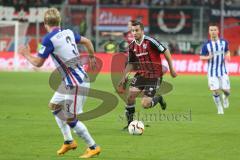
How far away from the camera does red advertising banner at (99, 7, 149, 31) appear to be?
44.2m

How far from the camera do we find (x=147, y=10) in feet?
144

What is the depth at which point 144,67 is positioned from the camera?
1527cm

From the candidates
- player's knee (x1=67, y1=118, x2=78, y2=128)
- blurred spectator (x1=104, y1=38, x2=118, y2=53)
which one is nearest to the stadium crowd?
blurred spectator (x1=104, y1=38, x2=118, y2=53)

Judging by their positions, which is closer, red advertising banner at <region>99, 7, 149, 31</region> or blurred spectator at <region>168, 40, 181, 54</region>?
blurred spectator at <region>168, 40, 181, 54</region>

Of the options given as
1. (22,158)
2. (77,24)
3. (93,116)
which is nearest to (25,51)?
(22,158)

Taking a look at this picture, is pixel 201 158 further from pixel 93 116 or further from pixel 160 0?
pixel 160 0

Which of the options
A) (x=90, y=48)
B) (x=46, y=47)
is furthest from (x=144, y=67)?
(x=46, y=47)

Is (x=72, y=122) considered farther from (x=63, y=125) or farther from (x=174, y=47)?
(x=174, y=47)

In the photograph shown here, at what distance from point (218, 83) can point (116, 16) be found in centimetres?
2463

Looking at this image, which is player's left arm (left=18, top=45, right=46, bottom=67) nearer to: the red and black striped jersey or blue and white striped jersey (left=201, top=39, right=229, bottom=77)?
the red and black striped jersey

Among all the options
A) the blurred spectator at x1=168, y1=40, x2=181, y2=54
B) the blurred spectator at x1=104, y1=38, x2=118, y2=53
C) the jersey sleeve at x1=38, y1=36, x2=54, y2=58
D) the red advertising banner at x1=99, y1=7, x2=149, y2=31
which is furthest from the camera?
the red advertising banner at x1=99, y1=7, x2=149, y2=31

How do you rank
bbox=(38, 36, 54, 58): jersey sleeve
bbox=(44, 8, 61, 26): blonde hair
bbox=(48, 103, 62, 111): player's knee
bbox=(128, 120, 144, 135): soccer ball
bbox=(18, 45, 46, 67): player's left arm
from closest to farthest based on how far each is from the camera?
bbox=(18, 45, 46, 67): player's left arm → bbox=(44, 8, 61, 26): blonde hair → bbox=(38, 36, 54, 58): jersey sleeve → bbox=(48, 103, 62, 111): player's knee → bbox=(128, 120, 144, 135): soccer ball

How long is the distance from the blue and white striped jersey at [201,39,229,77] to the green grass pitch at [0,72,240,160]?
1.12 meters

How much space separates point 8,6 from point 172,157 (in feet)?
113
